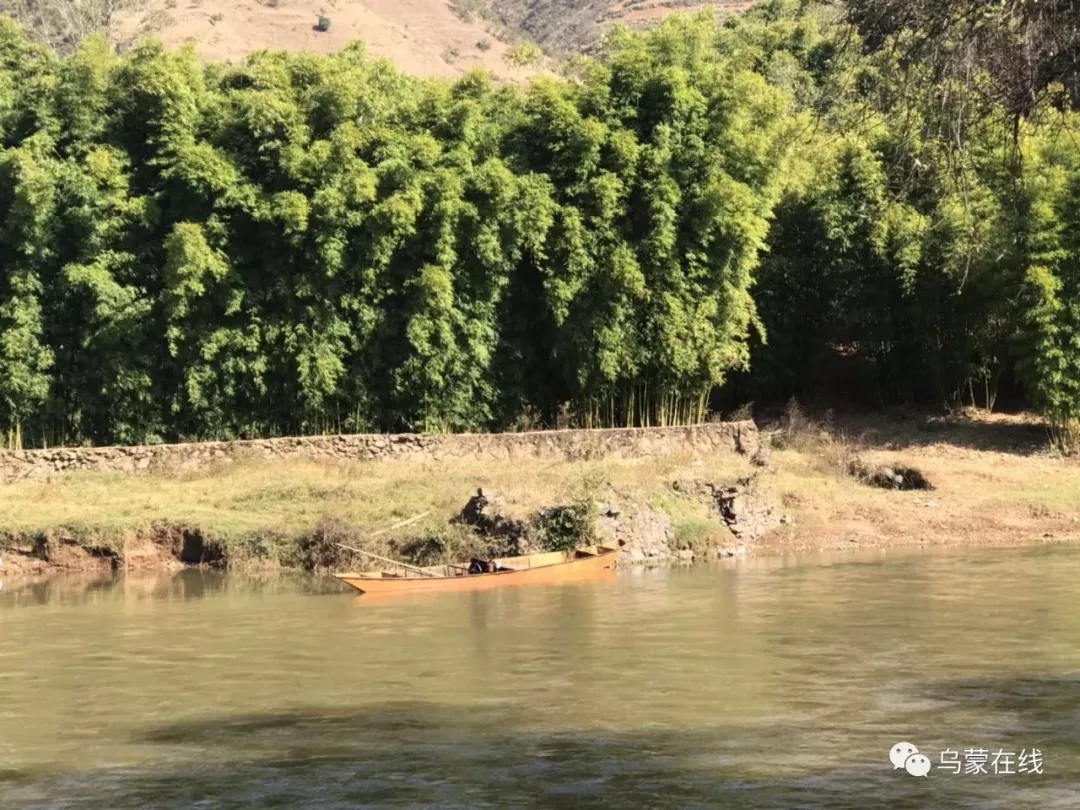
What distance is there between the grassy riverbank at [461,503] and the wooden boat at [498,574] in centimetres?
176

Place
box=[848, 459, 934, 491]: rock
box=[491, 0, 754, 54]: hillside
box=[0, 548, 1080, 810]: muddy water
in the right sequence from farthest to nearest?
box=[491, 0, 754, 54]: hillside
box=[848, 459, 934, 491]: rock
box=[0, 548, 1080, 810]: muddy water

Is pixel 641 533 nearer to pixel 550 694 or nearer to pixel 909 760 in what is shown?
pixel 550 694

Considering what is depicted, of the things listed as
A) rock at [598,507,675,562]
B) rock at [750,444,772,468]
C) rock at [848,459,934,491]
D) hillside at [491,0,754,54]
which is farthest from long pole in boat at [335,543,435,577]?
hillside at [491,0,754,54]

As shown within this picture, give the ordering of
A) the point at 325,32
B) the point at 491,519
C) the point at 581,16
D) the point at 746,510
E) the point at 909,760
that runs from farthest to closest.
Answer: the point at 581,16, the point at 325,32, the point at 746,510, the point at 491,519, the point at 909,760

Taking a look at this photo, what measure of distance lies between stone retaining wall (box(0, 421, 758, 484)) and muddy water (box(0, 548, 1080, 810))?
6.10m

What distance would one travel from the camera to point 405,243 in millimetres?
27469

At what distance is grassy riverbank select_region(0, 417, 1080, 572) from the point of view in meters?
21.6

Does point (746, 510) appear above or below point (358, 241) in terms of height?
below

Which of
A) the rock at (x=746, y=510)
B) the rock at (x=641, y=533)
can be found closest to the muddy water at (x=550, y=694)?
the rock at (x=641, y=533)

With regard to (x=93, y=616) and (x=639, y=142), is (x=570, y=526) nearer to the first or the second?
(x=93, y=616)

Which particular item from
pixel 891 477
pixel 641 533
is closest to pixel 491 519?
pixel 641 533

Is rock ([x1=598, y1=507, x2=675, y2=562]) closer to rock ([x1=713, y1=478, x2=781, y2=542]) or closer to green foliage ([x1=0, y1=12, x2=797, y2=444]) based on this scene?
rock ([x1=713, y1=478, x2=781, y2=542])

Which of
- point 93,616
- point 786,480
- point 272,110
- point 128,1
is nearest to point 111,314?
point 272,110

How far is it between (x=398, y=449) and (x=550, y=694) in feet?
47.0
